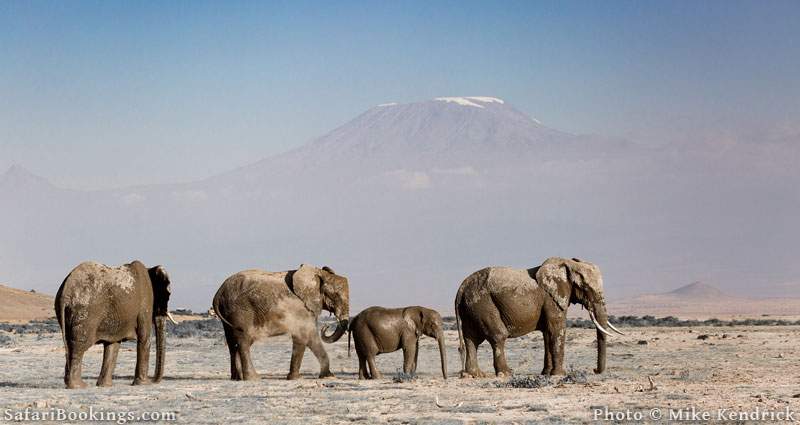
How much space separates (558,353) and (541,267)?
6.43ft

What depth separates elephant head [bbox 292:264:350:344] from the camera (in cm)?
2736

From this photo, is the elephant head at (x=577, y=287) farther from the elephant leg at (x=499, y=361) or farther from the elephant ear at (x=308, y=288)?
the elephant ear at (x=308, y=288)

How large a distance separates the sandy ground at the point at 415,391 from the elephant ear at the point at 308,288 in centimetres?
116

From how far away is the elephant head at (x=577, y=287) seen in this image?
27.1 metres

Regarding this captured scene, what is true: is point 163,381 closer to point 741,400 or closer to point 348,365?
point 348,365

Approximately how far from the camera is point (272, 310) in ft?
88.5

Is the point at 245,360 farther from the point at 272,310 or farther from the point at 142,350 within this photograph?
the point at 142,350

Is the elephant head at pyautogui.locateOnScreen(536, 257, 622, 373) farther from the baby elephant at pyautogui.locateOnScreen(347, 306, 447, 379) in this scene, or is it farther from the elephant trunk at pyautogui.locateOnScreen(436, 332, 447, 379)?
the baby elephant at pyautogui.locateOnScreen(347, 306, 447, 379)

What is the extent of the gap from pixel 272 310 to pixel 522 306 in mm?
5587

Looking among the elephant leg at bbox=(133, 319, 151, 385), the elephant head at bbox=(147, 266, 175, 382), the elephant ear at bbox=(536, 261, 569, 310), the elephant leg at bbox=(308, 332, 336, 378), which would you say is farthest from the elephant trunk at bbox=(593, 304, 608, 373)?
the elephant leg at bbox=(133, 319, 151, 385)

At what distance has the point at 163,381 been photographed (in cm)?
2692

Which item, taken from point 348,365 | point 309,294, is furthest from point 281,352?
point 309,294
